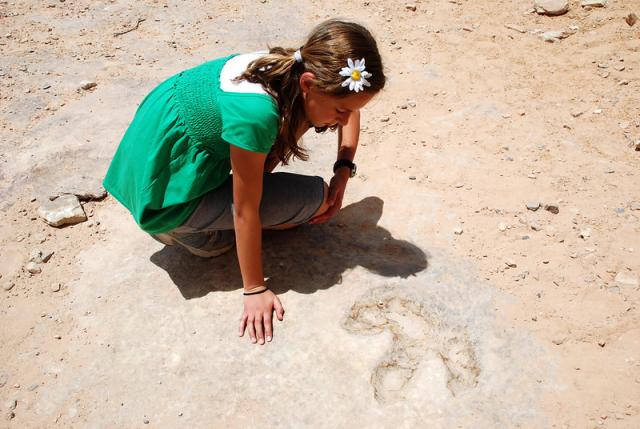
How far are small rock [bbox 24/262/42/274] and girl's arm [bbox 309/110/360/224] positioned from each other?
1.20 metres

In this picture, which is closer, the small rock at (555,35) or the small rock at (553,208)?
the small rock at (553,208)

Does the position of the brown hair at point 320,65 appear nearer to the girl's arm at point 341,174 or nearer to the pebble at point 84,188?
the girl's arm at point 341,174

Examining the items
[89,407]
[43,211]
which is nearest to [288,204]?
[89,407]

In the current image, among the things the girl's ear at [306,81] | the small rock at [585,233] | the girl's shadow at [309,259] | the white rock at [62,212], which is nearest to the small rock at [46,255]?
the white rock at [62,212]

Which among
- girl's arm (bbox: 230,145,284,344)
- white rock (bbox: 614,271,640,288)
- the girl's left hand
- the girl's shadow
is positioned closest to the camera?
girl's arm (bbox: 230,145,284,344)

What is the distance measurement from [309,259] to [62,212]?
4.08ft

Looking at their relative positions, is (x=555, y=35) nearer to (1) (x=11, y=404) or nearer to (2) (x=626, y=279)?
(2) (x=626, y=279)

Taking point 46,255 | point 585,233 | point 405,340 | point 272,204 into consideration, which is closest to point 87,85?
point 46,255

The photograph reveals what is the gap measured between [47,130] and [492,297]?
2608 mm

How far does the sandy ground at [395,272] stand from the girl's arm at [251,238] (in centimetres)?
7

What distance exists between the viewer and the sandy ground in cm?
186

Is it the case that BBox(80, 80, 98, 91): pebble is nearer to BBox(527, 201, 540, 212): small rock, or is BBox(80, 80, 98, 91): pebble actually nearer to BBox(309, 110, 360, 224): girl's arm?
BBox(309, 110, 360, 224): girl's arm

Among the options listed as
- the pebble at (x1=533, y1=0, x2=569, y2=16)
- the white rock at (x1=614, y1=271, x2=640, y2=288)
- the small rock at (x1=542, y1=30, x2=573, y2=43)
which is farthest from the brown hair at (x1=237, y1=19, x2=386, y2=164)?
the pebble at (x1=533, y1=0, x2=569, y2=16)

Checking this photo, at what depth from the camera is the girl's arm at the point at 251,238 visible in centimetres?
185
